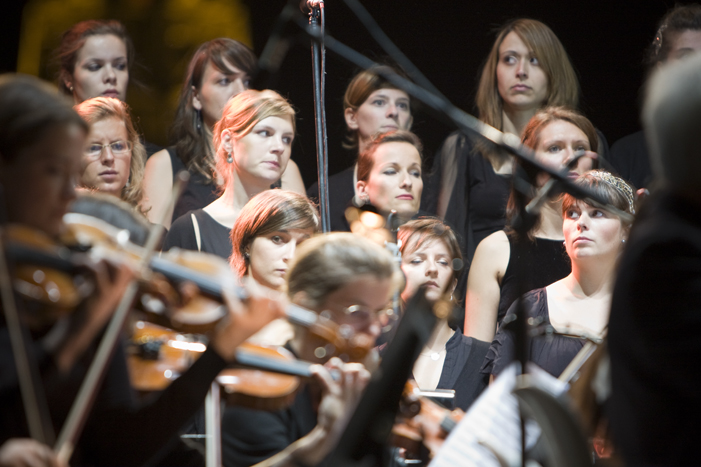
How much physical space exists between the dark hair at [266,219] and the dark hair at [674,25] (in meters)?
1.39

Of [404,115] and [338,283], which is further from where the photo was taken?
[404,115]

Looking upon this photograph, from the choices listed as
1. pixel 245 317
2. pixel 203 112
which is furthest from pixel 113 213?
pixel 203 112

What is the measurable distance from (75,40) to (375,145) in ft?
3.44

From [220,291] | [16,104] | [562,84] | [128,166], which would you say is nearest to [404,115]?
[562,84]

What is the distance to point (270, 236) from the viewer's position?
2.06 metres

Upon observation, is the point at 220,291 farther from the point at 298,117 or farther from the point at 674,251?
the point at 298,117

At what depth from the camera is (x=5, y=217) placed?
963 mm

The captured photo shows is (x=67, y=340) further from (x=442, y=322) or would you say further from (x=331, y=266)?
(x=442, y=322)

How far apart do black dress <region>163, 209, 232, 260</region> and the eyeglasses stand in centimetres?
26

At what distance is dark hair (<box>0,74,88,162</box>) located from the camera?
99 cm

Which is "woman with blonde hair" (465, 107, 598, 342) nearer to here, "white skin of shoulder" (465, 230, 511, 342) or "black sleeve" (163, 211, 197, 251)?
"white skin of shoulder" (465, 230, 511, 342)

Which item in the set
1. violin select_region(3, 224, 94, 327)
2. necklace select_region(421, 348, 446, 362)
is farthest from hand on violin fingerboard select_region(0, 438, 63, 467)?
necklace select_region(421, 348, 446, 362)

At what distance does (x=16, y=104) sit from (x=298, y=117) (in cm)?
233

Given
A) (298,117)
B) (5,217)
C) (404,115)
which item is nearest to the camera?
(5,217)
